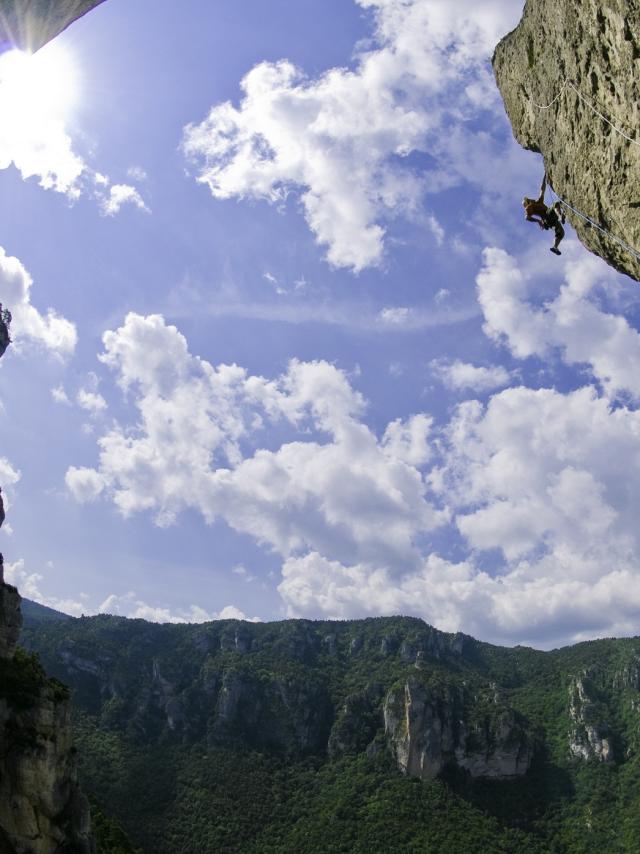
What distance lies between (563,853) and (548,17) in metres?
106

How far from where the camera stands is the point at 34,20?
905 centimetres

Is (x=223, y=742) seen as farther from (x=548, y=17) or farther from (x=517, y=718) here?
(x=548, y=17)

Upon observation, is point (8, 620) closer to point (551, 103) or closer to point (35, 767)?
point (35, 767)

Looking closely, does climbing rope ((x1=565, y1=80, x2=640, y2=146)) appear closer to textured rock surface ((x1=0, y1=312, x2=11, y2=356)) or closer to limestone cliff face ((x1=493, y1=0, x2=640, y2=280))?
limestone cliff face ((x1=493, y1=0, x2=640, y2=280))

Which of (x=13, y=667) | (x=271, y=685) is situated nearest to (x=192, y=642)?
(x=271, y=685)

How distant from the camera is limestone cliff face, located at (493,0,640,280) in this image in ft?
24.7

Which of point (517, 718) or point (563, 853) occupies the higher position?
point (517, 718)

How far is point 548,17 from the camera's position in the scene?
942 cm

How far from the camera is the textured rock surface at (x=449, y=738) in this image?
4122 inches

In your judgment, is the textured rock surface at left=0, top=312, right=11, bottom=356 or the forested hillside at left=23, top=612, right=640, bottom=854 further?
the forested hillside at left=23, top=612, right=640, bottom=854

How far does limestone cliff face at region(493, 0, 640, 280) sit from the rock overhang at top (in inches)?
305

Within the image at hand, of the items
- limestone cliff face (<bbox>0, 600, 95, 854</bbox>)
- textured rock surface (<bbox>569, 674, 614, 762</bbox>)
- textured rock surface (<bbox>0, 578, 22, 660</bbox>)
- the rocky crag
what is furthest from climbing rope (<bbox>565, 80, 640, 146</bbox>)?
textured rock surface (<bbox>569, 674, 614, 762</bbox>)

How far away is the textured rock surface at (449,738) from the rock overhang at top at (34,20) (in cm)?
11522

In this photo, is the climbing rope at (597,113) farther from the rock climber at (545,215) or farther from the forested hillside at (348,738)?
the forested hillside at (348,738)
